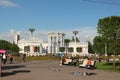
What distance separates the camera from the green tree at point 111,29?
40094 mm

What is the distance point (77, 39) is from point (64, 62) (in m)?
149

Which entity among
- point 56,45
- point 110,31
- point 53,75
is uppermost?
point 56,45

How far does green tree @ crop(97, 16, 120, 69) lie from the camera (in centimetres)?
4009

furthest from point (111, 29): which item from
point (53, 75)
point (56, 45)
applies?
point (56, 45)

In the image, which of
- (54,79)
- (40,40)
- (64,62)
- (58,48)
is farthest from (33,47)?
(54,79)

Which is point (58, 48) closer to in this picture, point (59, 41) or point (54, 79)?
point (59, 41)

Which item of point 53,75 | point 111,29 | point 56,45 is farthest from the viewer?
point 56,45

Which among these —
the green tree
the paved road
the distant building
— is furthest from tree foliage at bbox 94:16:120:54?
→ the distant building

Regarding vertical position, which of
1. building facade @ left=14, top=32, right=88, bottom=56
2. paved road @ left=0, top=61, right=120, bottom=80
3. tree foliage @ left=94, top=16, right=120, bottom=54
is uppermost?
building facade @ left=14, top=32, right=88, bottom=56

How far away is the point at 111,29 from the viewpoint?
40.3 meters

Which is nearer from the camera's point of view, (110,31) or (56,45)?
(110,31)

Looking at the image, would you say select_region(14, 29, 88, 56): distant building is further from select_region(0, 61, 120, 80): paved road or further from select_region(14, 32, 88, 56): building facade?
select_region(0, 61, 120, 80): paved road

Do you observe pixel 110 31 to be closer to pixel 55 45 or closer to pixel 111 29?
pixel 111 29

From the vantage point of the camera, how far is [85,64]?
3781 cm
